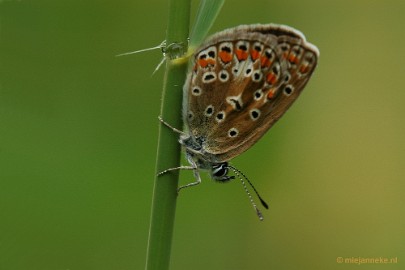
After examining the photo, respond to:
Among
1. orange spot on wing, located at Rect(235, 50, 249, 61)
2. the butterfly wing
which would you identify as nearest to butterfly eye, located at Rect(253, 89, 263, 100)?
the butterfly wing

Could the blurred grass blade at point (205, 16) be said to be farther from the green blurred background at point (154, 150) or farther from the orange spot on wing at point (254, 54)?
the green blurred background at point (154, 150)

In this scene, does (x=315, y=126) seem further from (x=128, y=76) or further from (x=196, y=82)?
(x=196, y=82)

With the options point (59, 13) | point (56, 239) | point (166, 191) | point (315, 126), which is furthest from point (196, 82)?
point (315, 126)

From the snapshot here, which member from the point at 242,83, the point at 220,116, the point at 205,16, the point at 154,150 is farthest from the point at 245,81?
the point at 154,150

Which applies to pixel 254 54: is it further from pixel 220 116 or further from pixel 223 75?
pixel 220 116

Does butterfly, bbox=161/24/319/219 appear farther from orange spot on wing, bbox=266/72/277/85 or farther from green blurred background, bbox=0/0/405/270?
green blurred background, bbox=0/0/405/270

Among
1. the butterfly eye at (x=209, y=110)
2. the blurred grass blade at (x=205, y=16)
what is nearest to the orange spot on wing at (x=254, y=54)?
the butterfly eye at (x=209, y=110)
